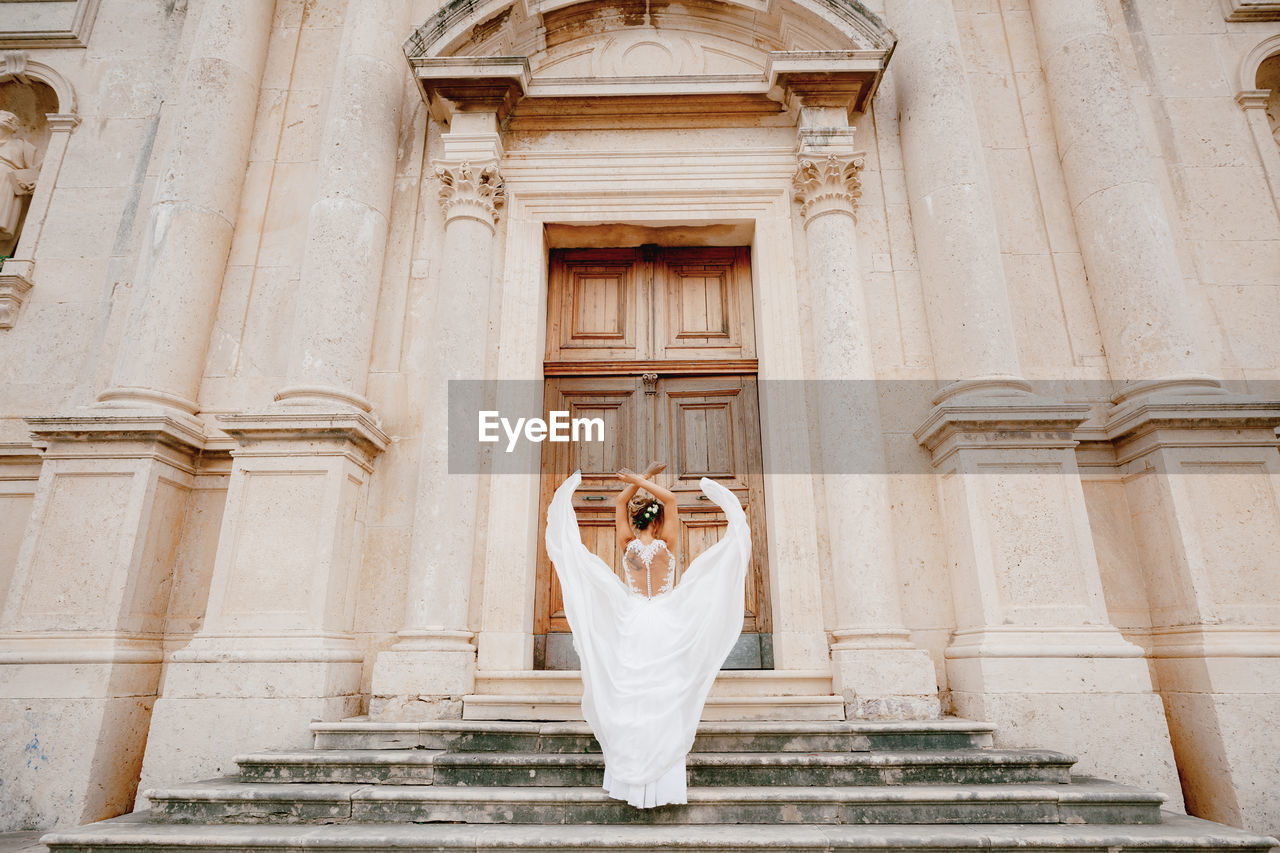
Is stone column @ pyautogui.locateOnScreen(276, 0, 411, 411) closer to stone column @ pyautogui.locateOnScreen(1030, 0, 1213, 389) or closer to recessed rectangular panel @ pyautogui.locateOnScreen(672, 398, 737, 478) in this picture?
recessed rectangular panel @ pyautogui.locateOnScreen(672, 398, 737, 478)

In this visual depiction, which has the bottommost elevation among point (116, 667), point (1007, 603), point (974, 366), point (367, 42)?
point (116, 667)

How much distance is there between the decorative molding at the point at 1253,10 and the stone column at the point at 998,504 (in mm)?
3087

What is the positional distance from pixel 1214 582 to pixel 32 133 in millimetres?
12053

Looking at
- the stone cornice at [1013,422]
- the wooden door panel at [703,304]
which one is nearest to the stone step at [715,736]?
the stone cornice at [1013,422]

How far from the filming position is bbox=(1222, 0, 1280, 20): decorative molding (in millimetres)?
7176

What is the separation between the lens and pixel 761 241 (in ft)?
22.1

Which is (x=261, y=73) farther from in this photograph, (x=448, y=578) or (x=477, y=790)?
(x=477, y=790)

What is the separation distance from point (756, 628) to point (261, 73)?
7.35 metres

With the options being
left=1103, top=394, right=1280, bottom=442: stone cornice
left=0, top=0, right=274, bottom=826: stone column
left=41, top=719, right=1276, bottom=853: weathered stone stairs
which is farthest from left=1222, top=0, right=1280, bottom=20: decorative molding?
left=0, top=0, right=274, bottom=826: stone column

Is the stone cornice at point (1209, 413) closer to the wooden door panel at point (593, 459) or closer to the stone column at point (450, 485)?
the wooden door panel at point (593, 459)

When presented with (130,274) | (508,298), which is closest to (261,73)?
(130,274)

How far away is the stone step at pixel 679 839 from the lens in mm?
3373

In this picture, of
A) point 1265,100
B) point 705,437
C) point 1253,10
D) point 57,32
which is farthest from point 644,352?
point 57,32

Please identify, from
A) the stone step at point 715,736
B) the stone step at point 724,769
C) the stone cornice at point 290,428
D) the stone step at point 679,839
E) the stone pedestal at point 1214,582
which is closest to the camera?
the stone step at point 679,839
